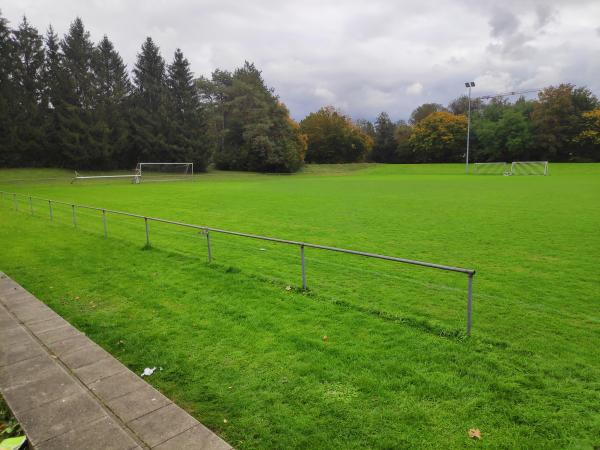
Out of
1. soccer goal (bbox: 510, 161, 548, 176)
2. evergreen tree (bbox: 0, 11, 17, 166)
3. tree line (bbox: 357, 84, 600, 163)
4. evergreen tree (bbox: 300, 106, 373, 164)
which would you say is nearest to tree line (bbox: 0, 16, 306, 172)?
evergreen tree (bbox: 0, 11, 17, 166)

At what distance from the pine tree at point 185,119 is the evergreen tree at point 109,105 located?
6.70 m

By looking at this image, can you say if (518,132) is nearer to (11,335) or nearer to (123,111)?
(123,111)

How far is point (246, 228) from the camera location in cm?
1380

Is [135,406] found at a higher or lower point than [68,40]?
lower

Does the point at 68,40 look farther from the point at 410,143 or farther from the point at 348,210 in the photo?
the point at 410,143

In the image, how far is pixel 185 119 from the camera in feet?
203

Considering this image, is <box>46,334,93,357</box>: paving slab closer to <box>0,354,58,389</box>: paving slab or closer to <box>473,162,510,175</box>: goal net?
<box>0,354,58,389</box>: paving slab

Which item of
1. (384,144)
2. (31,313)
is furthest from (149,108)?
(31,313)

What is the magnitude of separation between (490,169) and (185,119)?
1874 inches

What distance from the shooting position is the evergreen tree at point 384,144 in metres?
88.9

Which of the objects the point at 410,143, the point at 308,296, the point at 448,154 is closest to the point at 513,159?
the point at 448,154

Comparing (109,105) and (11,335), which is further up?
(109,105)

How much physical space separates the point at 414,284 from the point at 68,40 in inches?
2518

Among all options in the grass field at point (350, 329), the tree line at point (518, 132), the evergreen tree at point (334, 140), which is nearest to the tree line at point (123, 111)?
the evergreen tree at point (334, 140)
